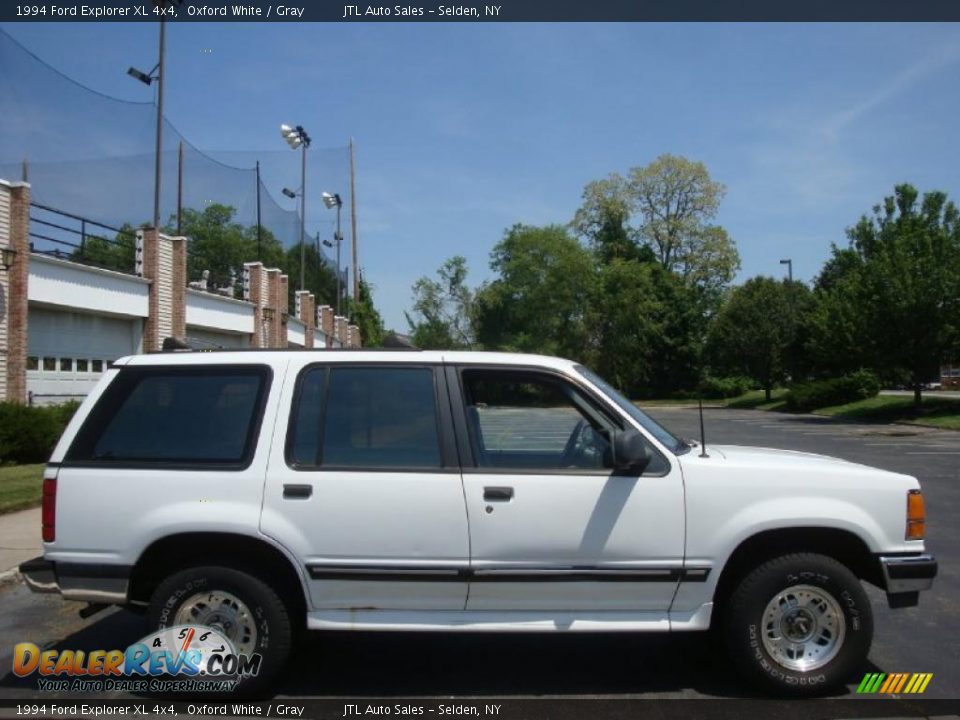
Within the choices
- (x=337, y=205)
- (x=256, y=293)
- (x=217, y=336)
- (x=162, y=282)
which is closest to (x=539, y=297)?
(x=337, y=205)

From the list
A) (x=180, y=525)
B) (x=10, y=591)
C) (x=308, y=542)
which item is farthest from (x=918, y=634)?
(x=10, y=591)

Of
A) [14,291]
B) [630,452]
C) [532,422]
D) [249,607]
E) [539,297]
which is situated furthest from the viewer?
[539,297]

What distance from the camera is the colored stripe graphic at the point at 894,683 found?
4.86m

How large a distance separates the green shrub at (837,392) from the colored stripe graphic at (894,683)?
1581 inches

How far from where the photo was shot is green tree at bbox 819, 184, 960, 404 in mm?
31047

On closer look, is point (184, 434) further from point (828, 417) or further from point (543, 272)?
point (543, 272)

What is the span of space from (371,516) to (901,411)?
116ft

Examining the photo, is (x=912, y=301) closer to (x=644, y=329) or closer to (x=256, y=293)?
(x=256, y=293)

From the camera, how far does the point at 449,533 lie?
4617 mm

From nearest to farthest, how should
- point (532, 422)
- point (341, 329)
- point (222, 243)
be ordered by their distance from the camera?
point (532, 422) < point (341, 329) < point (222, 243)

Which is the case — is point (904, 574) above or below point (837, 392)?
below

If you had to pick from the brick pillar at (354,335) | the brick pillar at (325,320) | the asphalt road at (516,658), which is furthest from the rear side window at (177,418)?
the brick pillar at (354,335)

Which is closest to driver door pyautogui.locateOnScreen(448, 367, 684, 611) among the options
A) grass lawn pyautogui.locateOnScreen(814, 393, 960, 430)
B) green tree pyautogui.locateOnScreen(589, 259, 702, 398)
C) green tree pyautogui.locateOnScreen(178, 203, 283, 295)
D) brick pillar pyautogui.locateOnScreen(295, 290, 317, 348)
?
grass lawn pyautogui.locateOnScreen(814, 393, 960, 430)

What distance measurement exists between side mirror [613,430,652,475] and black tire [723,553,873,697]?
88cm
